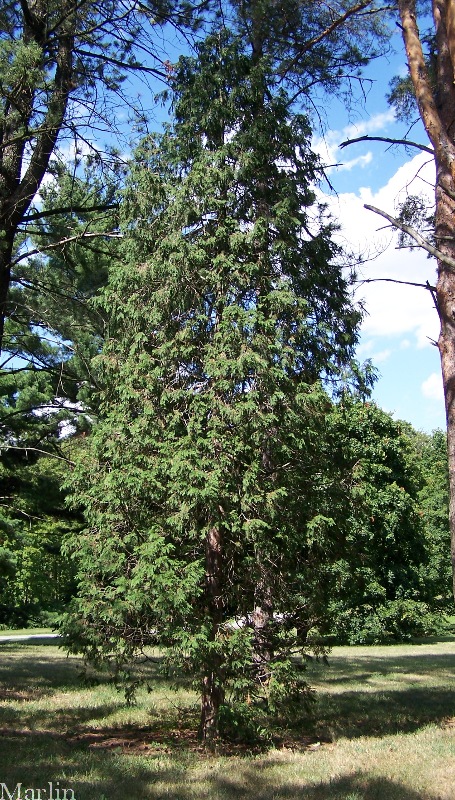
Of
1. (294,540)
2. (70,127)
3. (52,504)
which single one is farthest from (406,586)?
(70,127)

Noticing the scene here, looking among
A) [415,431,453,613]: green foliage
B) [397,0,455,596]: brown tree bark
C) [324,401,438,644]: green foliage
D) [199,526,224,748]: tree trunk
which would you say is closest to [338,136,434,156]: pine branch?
[397,0,455,596]: brown tree bark

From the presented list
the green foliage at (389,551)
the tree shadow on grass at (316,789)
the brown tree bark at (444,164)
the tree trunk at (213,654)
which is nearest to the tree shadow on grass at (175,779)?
the tree shadow on grass at (316,789)

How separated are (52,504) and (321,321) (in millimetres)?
8627

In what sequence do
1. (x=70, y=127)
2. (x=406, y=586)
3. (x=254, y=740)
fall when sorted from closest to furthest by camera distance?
1. (x=254, y=740)
2. (x=70, y=127)
3. (x=406, y=586)

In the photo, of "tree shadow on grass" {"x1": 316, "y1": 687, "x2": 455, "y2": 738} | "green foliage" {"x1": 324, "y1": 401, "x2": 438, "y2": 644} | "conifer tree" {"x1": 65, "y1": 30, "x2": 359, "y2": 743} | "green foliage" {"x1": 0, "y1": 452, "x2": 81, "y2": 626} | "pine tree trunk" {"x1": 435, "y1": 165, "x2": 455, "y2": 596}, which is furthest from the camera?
"green foliage" {"x1": 324, "y1": 401, "x2": 438, "y2": 644}

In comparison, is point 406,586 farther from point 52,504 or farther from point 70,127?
point 70,127

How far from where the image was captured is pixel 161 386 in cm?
698

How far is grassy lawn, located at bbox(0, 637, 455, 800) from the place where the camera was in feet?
17.2

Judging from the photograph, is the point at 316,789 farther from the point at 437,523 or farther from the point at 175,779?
Answer: the point at 437,523

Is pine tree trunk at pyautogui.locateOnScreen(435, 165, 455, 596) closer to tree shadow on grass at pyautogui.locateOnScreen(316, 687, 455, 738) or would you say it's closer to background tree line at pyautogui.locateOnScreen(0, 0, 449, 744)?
Answer: background tree line at pyautogui.locateOnScreen(0, 0, 449, 744)

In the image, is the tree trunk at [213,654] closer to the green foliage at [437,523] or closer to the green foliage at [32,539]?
the green foliage at [32,539]

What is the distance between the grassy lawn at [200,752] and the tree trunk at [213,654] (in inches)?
10.5

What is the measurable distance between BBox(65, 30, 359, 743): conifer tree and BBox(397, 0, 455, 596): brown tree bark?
1.18 metres

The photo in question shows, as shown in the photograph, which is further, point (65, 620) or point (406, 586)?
point (406, 586)
